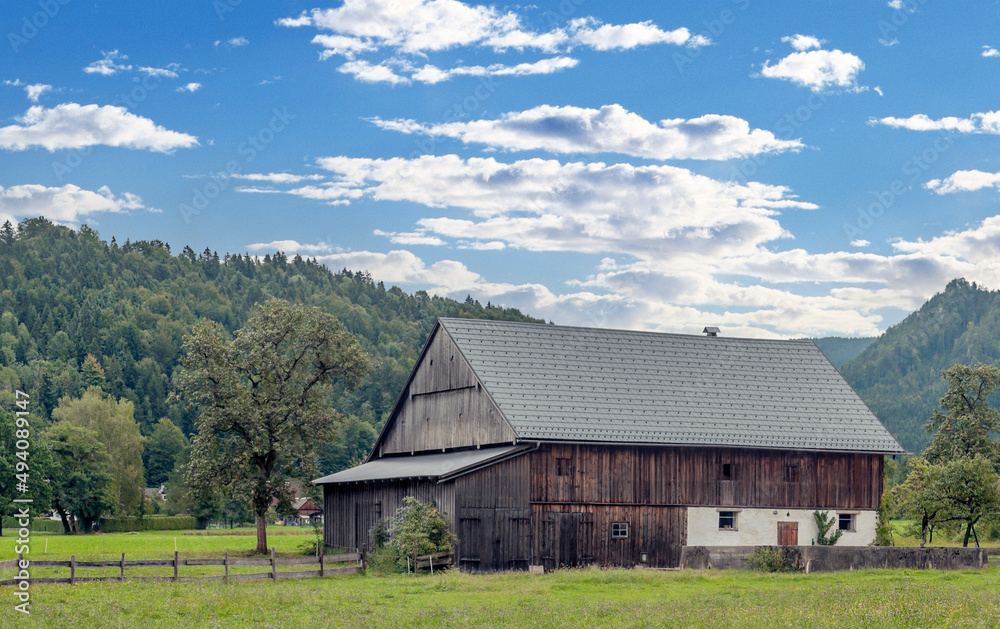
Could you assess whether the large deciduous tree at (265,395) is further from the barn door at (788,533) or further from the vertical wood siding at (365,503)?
the barn door at (788,533)

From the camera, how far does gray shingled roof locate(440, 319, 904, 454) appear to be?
45500 millimetres

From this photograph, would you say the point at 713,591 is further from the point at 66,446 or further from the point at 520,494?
the point at 66,446

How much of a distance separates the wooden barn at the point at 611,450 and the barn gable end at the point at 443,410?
0.32ft

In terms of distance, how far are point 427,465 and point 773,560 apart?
1465 cm

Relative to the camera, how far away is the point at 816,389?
52812 mm

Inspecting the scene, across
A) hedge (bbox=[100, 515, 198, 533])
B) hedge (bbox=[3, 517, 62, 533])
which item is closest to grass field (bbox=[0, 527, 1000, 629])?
hedge (bbox=[100, 515, 198, 533])

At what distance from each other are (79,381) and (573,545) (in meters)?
143

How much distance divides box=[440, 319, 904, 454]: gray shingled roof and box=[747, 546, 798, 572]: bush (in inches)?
278

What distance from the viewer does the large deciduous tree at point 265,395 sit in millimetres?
52688

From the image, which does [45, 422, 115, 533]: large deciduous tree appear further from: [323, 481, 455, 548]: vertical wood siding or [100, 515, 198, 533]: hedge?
[323, 481, 455, 548]: vertical wood siding

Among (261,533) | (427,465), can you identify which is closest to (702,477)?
(427,465)

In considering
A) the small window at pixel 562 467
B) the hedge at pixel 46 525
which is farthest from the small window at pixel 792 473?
the hedge at pixel 46 525

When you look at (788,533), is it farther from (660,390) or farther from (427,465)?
(427,465)

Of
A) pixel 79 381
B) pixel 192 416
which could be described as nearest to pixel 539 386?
pixel 192 416
